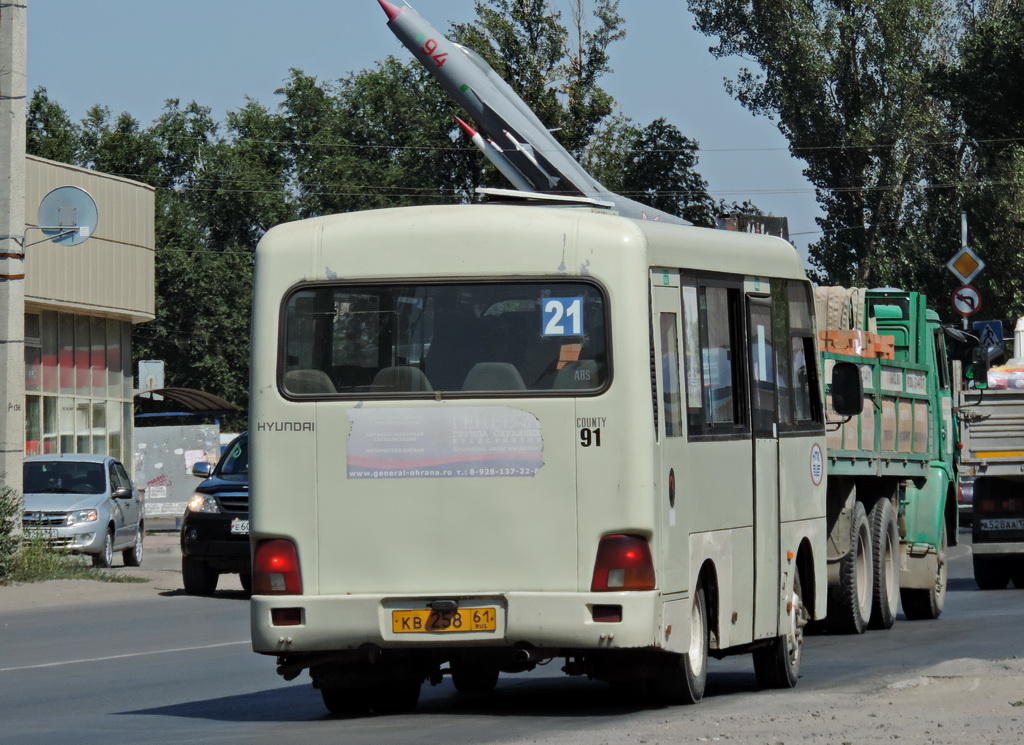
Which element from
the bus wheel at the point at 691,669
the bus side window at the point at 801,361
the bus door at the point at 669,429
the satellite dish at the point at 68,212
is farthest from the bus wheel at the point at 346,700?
the satellite dish at the point at 68,212

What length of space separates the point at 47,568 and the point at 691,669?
54.1 feet

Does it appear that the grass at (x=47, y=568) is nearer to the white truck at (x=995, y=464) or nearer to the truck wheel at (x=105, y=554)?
the truck wheel at (x=105, y=554)

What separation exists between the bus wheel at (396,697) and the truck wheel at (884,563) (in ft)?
22.9

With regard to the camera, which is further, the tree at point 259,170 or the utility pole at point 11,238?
the tree at point 259,170

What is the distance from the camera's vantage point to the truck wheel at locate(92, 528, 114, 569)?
2912cm

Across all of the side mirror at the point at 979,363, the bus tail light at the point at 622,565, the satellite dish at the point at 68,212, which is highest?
the satellite dish at the point at 68,212

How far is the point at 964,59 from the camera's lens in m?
61.2

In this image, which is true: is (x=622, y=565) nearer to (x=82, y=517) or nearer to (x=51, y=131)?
(x=82, y=517)

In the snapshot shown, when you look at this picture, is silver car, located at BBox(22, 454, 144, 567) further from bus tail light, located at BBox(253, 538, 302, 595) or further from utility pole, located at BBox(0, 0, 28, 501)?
bus tail light, located at BBox(253, 538, 302, 595)

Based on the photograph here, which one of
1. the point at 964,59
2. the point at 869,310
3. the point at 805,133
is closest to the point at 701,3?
the point at 805,133

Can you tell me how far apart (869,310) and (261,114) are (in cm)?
7712

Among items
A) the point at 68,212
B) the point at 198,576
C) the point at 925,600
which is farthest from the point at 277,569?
the point at 68,212

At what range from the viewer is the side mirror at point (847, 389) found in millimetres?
15023

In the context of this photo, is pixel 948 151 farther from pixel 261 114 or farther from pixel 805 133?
pixel 261 114
